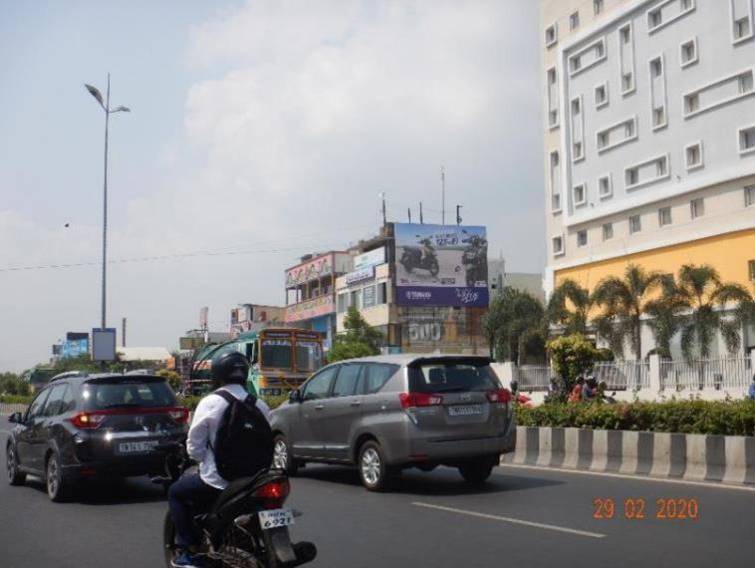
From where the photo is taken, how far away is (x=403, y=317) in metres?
70.7

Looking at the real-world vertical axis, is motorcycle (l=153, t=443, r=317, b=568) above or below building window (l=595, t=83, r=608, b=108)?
below

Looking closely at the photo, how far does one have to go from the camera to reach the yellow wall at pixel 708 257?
4094cm

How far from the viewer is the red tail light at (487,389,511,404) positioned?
11.6 m

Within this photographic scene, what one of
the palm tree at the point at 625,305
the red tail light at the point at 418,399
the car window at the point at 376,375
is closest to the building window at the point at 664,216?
the palm tree at the point at 625,305

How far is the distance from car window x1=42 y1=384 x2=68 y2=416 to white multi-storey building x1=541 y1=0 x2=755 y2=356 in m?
35.3

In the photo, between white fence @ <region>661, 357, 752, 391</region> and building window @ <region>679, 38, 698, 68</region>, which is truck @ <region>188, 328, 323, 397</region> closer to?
white fence @ <region>661, 357, 752, 391</region>

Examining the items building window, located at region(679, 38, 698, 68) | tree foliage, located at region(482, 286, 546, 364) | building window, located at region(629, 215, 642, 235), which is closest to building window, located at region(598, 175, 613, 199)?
building window, located at region(629, 215, 642, 235)

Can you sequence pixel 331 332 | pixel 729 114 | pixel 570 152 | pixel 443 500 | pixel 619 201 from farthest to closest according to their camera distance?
pixel 331 332
pixel 570 152
pixel 619 201
pixel 729 114
pixel 443 500

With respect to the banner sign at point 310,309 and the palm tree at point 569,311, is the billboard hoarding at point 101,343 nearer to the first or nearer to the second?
the palm tree at point 569,311

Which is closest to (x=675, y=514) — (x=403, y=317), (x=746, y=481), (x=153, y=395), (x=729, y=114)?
(x=746, y=481)

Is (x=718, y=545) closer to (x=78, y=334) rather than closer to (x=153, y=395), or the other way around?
(x=153, y=395)

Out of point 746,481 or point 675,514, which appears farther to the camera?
point 746,481

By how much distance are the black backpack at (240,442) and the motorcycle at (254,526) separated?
4.0 inches

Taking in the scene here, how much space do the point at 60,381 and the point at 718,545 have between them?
8657 mm
